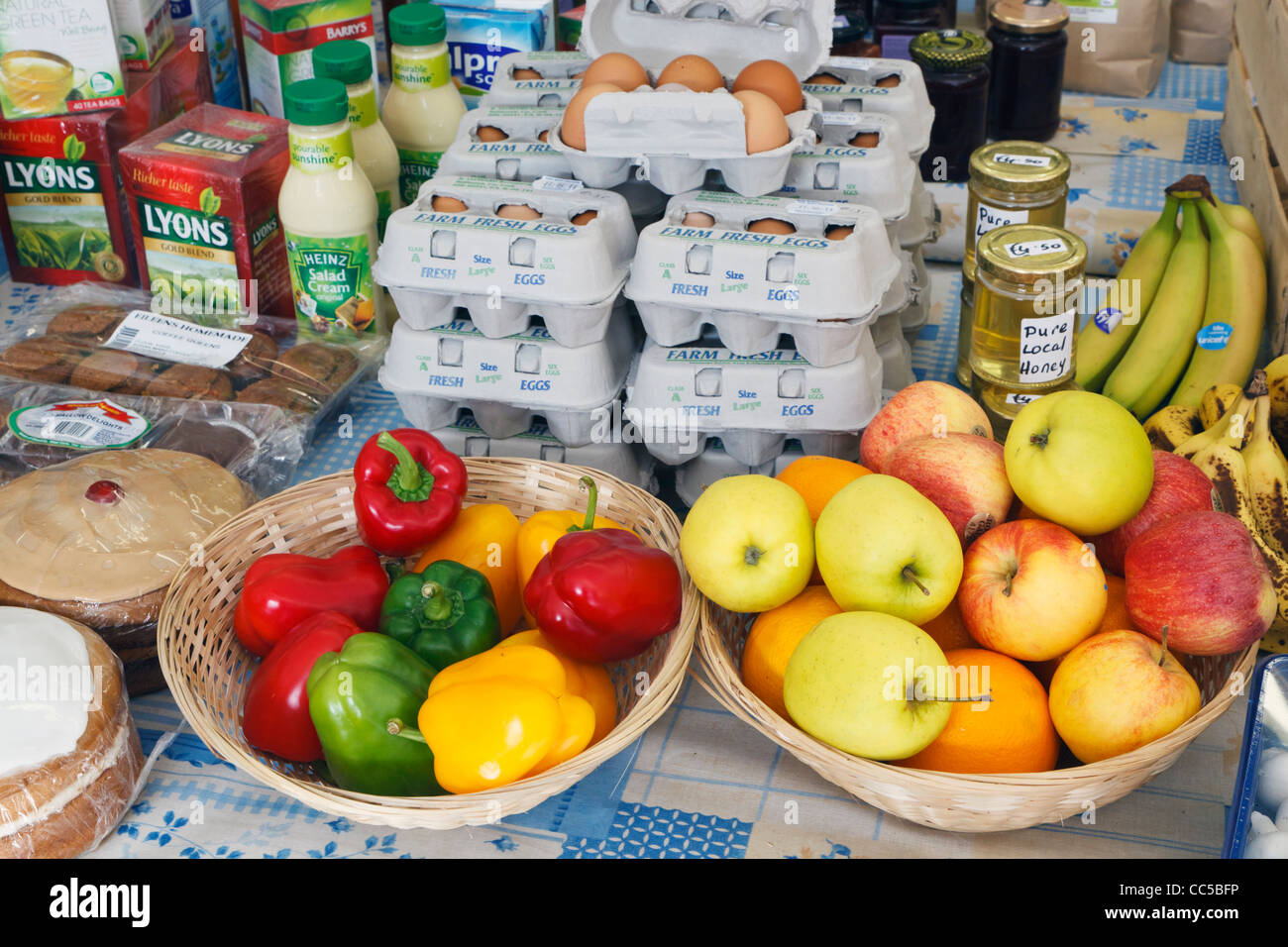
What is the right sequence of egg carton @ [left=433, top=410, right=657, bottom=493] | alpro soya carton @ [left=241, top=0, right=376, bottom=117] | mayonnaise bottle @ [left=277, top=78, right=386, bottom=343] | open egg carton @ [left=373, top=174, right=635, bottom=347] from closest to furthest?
open egg carton @ [left=373, top=174, right=635, bottom=347], egg carton @ [left=433, top=410, right=657, bottom=493], mayonnaise bottle @ [left=277, top=78, right=386, bottom=343], alpro soya carton @ [left=241, top=0, right=376, bottom=117]

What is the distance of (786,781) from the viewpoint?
104 centimetres

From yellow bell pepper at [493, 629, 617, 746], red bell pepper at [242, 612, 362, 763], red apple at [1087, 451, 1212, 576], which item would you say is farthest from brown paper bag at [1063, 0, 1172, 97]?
red bell pepper at [242, 612, 362, 763]

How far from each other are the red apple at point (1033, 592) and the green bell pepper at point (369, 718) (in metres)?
0.44

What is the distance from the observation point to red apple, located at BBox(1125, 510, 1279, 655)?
3.04 ft

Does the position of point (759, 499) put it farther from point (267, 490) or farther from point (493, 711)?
point (267, 490)

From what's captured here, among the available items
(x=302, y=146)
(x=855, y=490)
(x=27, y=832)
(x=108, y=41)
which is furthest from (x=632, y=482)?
(x=108, y=41)

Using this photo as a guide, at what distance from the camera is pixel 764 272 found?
3.87ft

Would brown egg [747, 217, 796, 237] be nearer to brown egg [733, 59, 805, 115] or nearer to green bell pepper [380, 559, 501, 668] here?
brown egg [733, 59, 805, 115]

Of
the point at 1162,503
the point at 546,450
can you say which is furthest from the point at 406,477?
the point at 1162,503

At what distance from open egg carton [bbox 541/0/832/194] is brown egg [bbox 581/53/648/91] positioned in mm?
42

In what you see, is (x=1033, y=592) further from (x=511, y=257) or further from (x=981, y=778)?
(x=511, y=257)

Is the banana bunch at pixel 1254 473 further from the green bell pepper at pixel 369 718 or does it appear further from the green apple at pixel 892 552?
the green bell pepper at pixel 369 718

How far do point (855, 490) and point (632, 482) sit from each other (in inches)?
17.4

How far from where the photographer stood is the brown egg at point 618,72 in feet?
4.25
